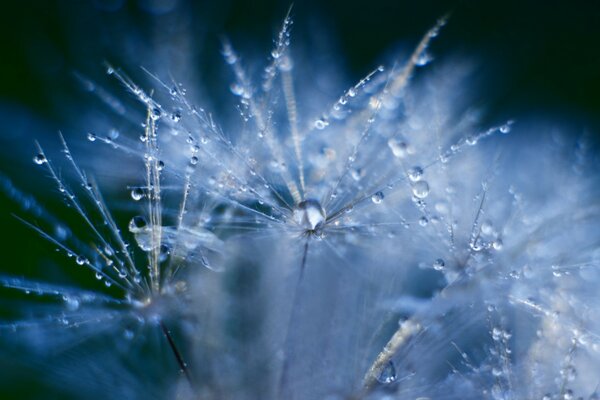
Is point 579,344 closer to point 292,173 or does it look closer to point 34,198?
point 292,173

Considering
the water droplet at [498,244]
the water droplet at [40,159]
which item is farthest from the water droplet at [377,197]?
the water droplet at [40,159]

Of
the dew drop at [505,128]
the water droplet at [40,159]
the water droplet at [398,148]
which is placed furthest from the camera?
the dew drop at [505,128]

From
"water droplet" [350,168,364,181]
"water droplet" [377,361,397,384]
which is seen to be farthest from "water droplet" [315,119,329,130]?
"water droplet" [377,361,397,384]

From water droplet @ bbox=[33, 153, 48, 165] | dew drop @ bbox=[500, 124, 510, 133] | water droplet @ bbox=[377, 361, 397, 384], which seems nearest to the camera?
water droplet @ bbox=[377, 361, 397, 384]

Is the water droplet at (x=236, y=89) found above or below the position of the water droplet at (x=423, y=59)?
below

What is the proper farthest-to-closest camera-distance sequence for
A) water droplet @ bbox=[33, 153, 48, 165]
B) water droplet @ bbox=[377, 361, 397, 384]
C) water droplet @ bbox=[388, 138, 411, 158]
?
water droplet @ bbox=[388, 138, 411, 158]
water droplet @ bbox=[33, 153, 48, 165]
water droplet @ bbox=[377, 361, 397, 384]

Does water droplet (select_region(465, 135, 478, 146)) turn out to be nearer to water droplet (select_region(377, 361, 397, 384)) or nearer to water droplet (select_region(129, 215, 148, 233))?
water droplet (select_region(377, 361, 397, 384))

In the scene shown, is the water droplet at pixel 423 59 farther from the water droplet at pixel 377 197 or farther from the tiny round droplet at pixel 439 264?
the tiny round droplet at pixel 439 264

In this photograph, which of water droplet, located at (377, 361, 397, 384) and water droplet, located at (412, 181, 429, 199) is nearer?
water droplet, located at (377, 361, 397, 384)

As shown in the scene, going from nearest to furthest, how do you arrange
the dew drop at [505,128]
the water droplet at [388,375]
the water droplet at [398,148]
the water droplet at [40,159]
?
the water droplet at [388,375] < the water droplet at [40,159] < the water droplet at [398,148] < the dew drop at [505,128]

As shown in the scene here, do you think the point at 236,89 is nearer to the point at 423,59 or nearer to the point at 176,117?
the point at 176,117
